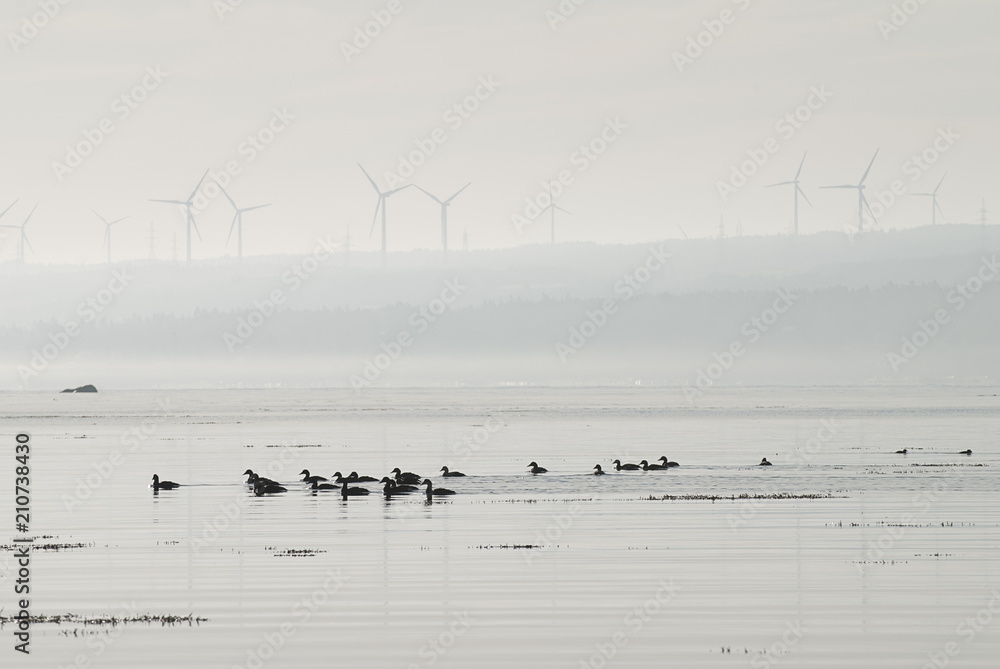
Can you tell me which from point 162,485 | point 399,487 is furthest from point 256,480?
point 399,487

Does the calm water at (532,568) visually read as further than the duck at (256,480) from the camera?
No

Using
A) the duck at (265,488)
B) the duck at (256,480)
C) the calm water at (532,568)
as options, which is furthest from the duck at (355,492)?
the duck at (256,480)

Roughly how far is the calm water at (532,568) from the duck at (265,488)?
0.99 metres

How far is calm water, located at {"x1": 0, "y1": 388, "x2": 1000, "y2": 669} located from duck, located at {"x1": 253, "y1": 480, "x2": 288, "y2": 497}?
0.99 meters

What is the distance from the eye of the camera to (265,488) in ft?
211

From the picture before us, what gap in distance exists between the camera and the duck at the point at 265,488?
63938 mm

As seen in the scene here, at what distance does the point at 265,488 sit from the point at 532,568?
28.6m

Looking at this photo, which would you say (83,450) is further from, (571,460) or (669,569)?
(669,569)

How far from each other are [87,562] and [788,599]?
19.2 meters

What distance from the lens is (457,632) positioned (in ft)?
96.5

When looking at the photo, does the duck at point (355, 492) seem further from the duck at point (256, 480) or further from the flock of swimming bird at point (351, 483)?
the duck at point (256, 480)

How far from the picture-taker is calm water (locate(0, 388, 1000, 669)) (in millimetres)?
28031

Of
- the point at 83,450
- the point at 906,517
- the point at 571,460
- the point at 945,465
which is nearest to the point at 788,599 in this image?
the point at 906,517

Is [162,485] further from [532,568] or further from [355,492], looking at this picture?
[532,568]
